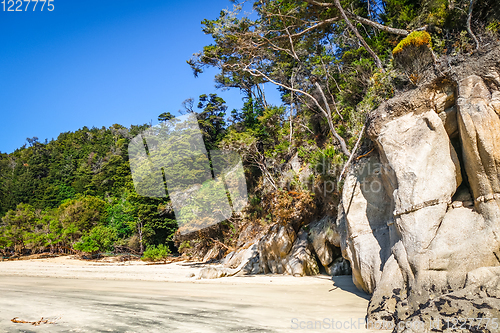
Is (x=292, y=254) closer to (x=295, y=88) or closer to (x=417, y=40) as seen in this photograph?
(x=417, y=40)

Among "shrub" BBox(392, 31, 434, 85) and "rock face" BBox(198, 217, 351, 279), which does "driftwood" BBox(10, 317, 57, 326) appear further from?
"shrub" BBox(392, 31, 434, 85)

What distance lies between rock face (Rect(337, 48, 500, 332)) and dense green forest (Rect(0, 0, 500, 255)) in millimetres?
882

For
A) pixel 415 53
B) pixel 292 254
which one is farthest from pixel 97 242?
pixel 415 53

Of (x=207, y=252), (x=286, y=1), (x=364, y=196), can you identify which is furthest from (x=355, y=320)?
(x=207, y=252)

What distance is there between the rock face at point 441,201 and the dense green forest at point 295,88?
0.88 meters

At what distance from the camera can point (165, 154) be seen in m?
27.8

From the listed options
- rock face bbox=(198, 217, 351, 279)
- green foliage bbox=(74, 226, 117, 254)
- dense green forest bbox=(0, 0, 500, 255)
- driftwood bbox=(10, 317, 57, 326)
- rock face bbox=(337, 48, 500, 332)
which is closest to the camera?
driftwood bbox=(10, 317, 57, 326)

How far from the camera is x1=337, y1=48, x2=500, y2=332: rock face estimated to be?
4.40 m

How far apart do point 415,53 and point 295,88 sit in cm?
1112

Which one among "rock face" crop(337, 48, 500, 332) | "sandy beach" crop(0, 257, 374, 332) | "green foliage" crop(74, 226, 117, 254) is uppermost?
"rock face" crop(337, 48, 500, 332)

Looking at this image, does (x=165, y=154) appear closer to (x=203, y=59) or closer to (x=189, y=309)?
(x=203, y=59)

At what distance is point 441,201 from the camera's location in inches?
203

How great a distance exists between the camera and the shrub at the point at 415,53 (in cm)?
722

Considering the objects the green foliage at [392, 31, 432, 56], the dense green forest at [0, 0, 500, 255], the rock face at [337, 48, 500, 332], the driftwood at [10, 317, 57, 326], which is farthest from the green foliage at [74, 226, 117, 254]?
the green foliage at [392, 31, 432, 56]
